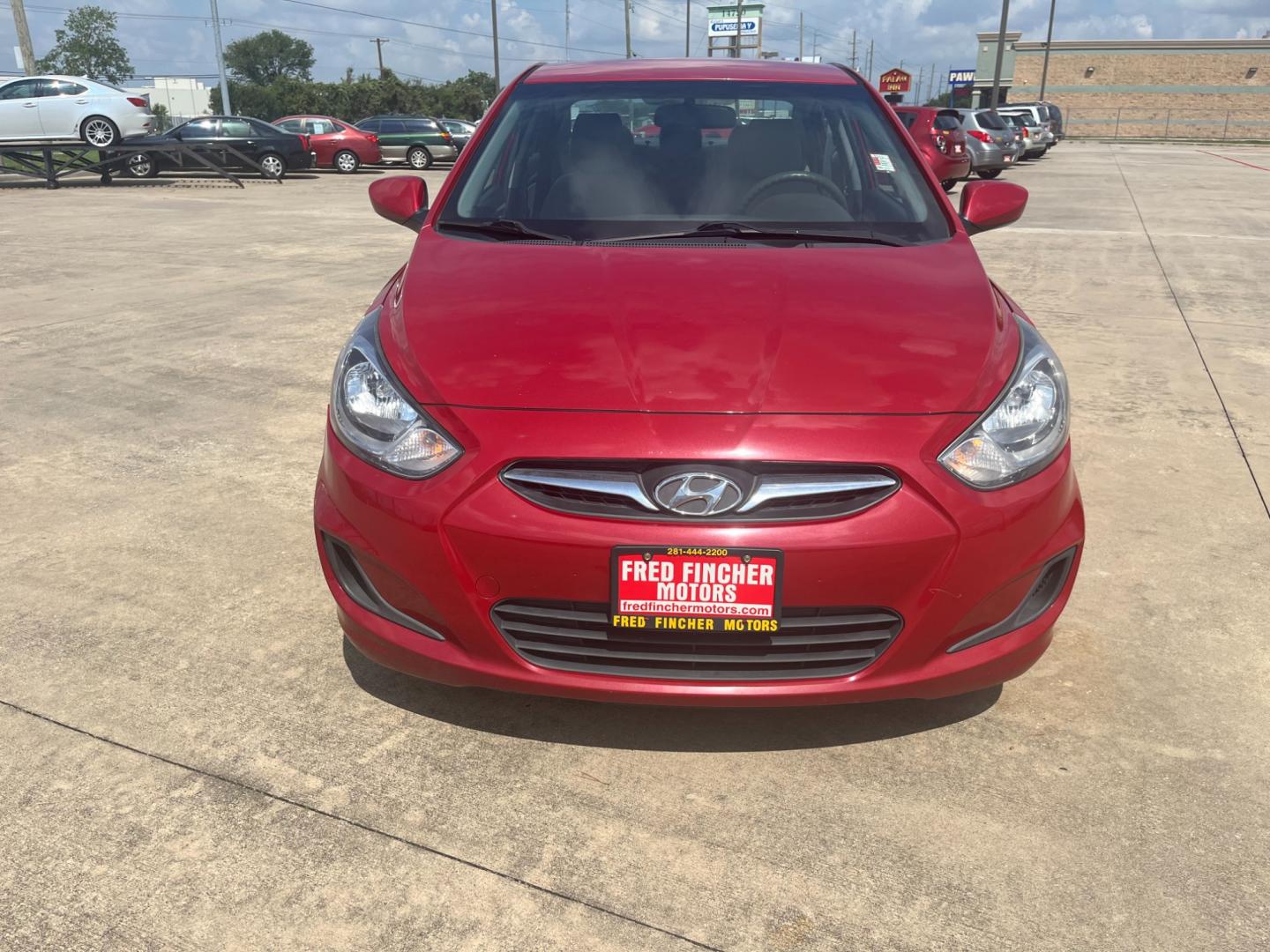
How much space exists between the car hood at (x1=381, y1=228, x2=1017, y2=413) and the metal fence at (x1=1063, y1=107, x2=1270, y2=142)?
76.1m

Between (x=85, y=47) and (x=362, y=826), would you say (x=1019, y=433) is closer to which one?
(x=362, y=826)

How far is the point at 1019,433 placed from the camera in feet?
7.52

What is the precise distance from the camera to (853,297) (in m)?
2.62

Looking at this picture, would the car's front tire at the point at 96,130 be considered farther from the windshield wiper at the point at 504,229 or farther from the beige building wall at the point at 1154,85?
the beige building wall at the point at 1154,85

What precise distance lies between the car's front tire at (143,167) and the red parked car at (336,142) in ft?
11.4

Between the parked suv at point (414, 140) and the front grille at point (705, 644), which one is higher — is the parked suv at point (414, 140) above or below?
below

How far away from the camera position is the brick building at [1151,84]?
2908 inches

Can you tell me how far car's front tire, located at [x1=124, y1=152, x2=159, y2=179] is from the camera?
21.3m

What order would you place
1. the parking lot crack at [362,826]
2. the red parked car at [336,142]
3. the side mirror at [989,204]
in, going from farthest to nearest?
1. the red parked car at [336,142]
2. the side mirror at [989,204]
3. the parking lot crack at [362,826]

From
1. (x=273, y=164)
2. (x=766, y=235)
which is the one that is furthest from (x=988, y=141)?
(x=766, y=235)

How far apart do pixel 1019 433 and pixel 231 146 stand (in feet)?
72.6

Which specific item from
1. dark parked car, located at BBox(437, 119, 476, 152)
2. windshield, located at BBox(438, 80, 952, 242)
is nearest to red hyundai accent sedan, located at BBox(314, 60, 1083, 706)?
windshield, located at BBox(438, 80, 952, 242)

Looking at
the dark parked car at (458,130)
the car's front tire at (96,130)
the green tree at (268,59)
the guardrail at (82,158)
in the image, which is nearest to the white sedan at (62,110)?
the car's front tire at (96,130)

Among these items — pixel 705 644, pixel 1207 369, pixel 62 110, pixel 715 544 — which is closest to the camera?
pixel 715 544
